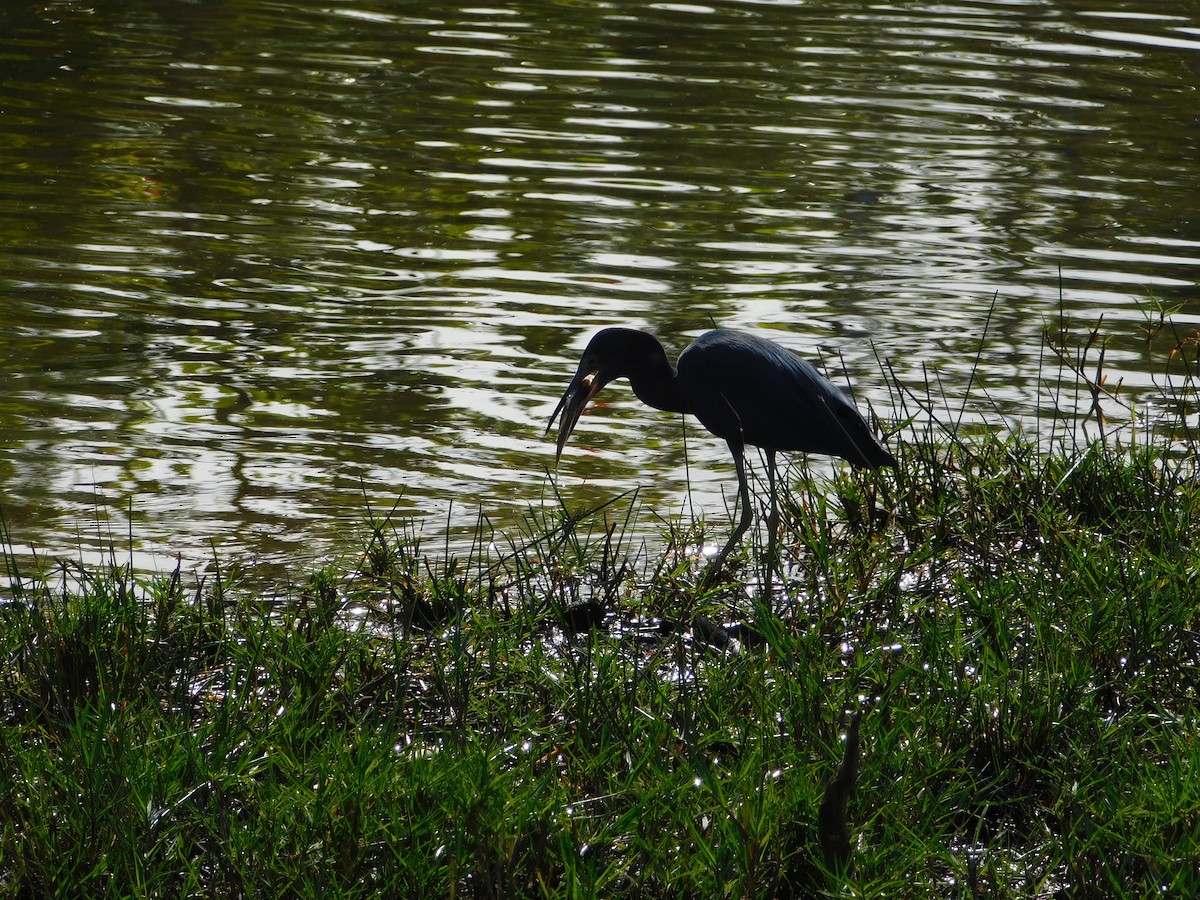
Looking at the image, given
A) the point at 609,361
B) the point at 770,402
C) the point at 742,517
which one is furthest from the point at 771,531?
the point at 609,361

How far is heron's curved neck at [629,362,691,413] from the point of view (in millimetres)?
4938

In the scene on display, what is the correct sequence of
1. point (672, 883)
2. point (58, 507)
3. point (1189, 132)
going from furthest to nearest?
1. point (1189, 132)
2. point (58, 507)
3. point (672, 883)

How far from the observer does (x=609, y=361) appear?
498 cm

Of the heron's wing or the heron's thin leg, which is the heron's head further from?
the heron's thin leg

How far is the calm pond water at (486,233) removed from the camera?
226 inches

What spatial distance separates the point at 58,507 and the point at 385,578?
155cm

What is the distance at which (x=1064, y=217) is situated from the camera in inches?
364

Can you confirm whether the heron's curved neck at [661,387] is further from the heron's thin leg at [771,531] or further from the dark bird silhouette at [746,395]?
the heron's thin leg at [771,531]

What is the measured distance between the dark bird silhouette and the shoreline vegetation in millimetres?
254

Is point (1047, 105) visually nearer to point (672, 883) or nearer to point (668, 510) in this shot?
point (668, 510)

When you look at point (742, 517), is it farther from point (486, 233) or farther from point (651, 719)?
point (486, 233)

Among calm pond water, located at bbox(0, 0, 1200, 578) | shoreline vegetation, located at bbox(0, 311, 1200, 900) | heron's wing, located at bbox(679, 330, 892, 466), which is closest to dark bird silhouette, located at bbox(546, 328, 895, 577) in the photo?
heron's wing, located at bbox(679, 330, 892, 466)

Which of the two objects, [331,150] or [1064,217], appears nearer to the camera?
[1064,217]

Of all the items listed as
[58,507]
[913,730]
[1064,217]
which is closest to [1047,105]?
[1064,217]
